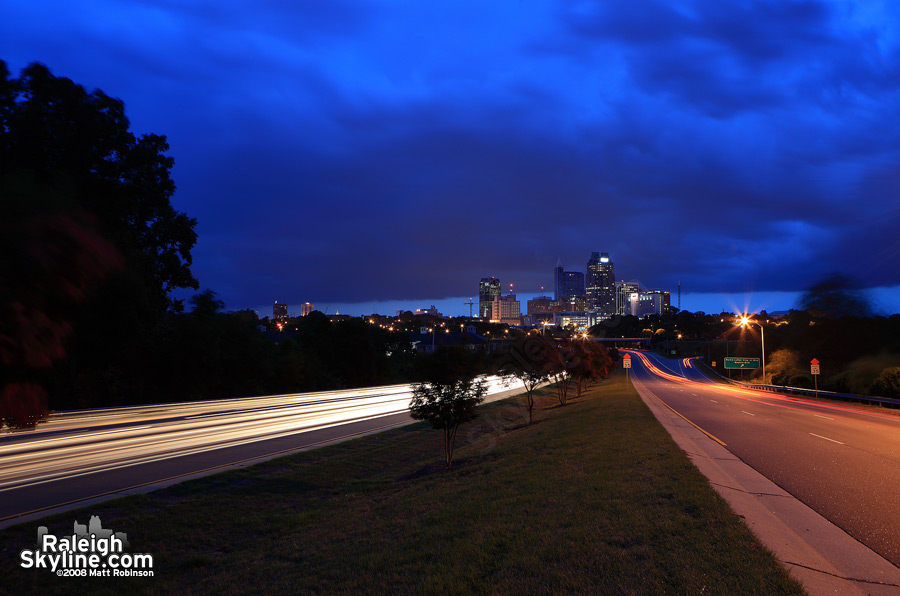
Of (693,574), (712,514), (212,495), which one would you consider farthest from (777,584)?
(212,495)

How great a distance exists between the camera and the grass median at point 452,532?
5.17 meters

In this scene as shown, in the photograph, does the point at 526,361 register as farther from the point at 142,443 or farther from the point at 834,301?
the point at 834,301

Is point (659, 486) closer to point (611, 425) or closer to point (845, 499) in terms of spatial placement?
point (845, 499)

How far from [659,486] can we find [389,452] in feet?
40.1

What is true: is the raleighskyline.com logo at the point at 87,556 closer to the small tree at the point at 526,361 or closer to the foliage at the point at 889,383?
the small tree at the point at 526,361

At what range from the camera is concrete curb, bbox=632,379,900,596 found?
508 centimetres

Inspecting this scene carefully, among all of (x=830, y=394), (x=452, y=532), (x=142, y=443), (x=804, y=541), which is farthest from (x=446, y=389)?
(x=830, y=394)

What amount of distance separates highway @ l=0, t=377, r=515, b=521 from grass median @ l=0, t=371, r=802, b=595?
1.58m

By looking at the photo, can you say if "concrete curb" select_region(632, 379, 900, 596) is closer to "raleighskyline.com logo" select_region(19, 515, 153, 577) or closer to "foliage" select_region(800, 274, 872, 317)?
"raleighskyline.com logo" select_region(19, 515, 153, 577)

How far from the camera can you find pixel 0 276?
3074 millimetres

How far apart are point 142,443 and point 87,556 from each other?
8846 mm

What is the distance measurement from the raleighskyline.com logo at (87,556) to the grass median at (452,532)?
0.17 metres

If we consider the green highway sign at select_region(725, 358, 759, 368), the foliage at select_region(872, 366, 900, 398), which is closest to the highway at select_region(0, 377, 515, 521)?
the foliage at select_region(872, 366, 900, 398)

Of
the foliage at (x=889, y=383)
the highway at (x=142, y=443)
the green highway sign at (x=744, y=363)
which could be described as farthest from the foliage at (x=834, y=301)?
the highway at (x=142, y=443)
